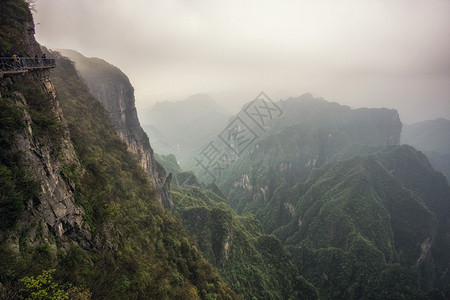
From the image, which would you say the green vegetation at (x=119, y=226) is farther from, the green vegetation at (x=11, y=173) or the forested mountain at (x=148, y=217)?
the green vegetation at (x=11, y=173)

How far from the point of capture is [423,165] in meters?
120

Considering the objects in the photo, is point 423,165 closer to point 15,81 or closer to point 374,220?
point 374,220

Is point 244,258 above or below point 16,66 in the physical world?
below

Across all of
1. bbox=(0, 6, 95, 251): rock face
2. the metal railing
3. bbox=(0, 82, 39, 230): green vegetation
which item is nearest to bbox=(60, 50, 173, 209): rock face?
the metal railing

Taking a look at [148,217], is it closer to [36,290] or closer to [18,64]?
[36,290]

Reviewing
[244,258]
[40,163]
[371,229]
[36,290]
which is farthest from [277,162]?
[36,290]

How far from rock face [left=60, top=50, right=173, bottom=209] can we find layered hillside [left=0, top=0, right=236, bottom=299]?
20.7 meters

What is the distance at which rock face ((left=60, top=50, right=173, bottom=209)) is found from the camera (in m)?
42.0

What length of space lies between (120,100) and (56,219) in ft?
127

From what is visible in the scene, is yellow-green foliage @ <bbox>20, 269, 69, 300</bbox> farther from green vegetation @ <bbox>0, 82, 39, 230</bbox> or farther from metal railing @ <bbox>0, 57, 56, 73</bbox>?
metal railing @ <bbox>0, 57, 56, 73</bbox>

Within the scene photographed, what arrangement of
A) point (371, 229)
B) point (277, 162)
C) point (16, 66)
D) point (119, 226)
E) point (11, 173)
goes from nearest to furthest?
point (11, 173) → point (16, 66) → point (119, 226) → point (371, 229) → point (277, 162)

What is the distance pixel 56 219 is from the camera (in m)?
10.9

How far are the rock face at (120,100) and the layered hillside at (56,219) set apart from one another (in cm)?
2065

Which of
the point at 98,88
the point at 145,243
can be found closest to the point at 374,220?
the point at 145,243
